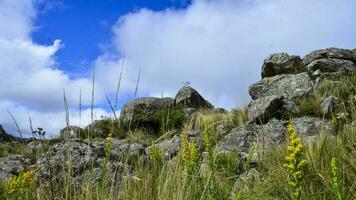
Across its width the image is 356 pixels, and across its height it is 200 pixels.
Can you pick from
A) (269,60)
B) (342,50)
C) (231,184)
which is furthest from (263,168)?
(342,50)

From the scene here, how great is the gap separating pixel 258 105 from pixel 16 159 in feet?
16.8

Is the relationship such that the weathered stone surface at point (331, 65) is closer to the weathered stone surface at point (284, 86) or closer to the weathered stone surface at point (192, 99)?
the weathered stone surface at point (284, 86)

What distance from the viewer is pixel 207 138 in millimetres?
3312

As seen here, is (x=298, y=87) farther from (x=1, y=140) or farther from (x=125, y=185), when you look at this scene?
(x=1, y=140)

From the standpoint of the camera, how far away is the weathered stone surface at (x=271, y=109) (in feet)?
35.4

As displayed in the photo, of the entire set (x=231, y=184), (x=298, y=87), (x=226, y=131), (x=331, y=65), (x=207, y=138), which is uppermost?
(x=331, y=65)

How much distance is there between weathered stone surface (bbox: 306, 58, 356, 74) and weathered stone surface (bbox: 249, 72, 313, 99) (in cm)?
200

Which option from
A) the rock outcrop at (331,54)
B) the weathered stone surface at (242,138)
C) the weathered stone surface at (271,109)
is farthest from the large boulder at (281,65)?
the weathered stone surface at (242,138)

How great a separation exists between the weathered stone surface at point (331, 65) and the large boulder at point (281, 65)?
45 cm

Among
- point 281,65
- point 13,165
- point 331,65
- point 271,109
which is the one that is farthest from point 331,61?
point 13,165

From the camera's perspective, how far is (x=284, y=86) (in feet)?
48.5

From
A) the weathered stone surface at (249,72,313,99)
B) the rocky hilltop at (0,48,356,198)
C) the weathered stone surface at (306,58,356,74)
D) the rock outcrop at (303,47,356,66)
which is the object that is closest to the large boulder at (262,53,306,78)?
the rocky hilltop at (0,48,356,198)

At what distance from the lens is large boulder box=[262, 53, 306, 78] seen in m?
17.0

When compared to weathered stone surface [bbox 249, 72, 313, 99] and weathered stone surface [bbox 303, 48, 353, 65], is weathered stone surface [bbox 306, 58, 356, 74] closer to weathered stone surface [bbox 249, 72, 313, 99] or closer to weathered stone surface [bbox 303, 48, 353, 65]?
weathered stone surface [bbox 303, 48, 353, 65]
